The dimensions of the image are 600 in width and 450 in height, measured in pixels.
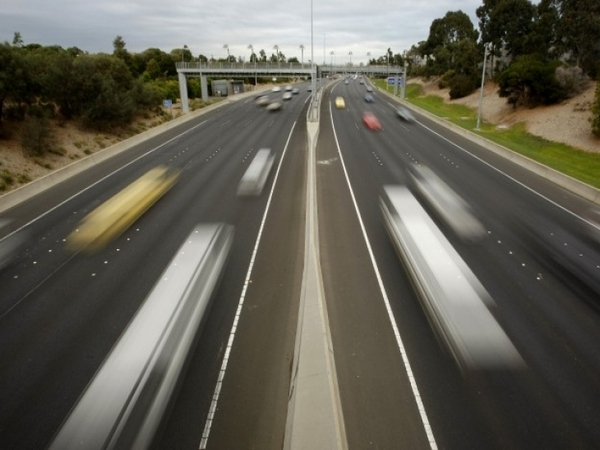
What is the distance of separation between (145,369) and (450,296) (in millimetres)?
8964

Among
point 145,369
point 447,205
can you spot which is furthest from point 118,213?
point 447,205

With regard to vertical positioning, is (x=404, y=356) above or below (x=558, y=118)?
below

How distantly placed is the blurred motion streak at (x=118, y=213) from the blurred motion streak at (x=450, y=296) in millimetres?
12361

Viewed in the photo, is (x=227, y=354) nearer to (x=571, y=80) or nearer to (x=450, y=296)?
(x=450, y=296)

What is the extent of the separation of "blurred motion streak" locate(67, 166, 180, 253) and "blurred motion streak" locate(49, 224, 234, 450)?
4925 mm

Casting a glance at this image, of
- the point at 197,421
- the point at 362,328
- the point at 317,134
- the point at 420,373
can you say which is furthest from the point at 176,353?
the point at 317,134

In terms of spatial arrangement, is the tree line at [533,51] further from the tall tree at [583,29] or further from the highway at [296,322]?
the highway at [296,322]

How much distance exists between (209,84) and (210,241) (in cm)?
8997

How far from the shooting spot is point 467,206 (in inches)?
790

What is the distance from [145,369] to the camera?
930 cm

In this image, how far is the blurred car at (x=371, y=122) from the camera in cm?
4390

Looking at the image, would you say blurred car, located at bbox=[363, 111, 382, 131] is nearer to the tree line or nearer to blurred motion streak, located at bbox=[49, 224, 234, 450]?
the tree line

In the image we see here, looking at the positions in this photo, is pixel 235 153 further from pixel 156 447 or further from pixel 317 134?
pixel 156 447

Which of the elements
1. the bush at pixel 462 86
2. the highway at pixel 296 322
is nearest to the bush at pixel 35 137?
the highway at pixel 296 322
